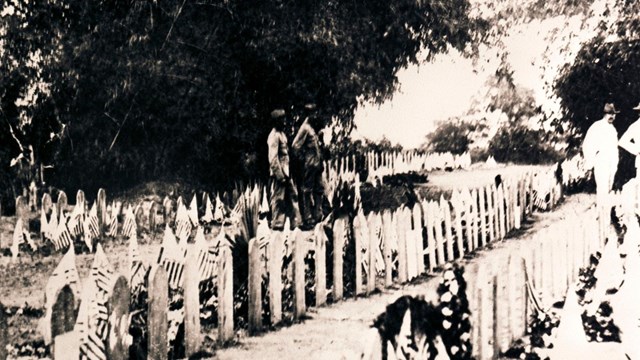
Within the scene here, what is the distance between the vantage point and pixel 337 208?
215 inches

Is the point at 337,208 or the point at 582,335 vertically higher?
the point at 337,208

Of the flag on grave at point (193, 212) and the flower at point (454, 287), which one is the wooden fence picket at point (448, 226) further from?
the flag on grave at point (193, 212)

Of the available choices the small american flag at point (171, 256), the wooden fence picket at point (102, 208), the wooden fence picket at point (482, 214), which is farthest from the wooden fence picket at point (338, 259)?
the wooden fence picket at point (102, 208)

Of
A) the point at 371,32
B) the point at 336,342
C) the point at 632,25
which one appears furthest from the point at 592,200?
the point at 336,342

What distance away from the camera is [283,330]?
4.09 m

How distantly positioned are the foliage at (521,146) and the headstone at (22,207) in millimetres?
4424

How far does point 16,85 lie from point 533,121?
4399 millimetres

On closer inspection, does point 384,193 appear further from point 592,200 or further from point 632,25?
point 632,25

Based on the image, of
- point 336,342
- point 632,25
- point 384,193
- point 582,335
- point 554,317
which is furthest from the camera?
point 384,193

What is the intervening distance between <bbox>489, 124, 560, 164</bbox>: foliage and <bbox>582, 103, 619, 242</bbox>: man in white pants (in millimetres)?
409

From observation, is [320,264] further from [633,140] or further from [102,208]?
[102,208]

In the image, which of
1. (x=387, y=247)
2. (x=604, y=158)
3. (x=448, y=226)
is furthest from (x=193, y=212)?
(x=604, y=158)

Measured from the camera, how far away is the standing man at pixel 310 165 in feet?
23.5

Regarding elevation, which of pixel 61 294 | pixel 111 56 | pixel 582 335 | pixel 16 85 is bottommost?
pixel 582 335
